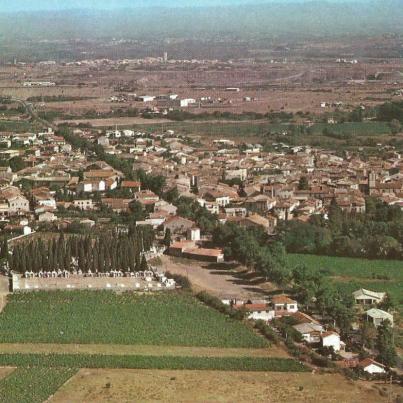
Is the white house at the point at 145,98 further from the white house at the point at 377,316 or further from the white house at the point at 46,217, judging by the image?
the white house at the point at 377,316

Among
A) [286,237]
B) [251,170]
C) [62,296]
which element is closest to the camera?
[62,296]

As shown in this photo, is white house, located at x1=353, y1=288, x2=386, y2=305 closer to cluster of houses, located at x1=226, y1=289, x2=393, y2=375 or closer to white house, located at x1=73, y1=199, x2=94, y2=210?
cluster of houses, located at x1=226, y1=289, x2=393, y2=375

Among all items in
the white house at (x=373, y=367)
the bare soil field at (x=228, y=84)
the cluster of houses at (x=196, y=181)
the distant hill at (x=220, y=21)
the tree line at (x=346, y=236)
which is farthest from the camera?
the distant hill at (x=220, y=21)

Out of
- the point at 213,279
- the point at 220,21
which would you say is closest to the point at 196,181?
the point at 213,279

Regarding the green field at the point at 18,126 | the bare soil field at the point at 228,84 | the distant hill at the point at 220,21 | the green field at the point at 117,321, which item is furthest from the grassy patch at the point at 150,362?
Answer: the distant hill at the point at 220,21

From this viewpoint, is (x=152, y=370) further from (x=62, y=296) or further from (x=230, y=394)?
(x=62, y=296)

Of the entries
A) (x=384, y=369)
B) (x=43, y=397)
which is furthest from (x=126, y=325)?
(x=384, y=369)

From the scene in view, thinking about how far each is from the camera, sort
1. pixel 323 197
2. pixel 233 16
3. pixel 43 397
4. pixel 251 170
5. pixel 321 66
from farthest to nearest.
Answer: pixel 233 16 < pixel 321 66 < pixel 251 170 < pixel 323 197 < pixel 43 397
